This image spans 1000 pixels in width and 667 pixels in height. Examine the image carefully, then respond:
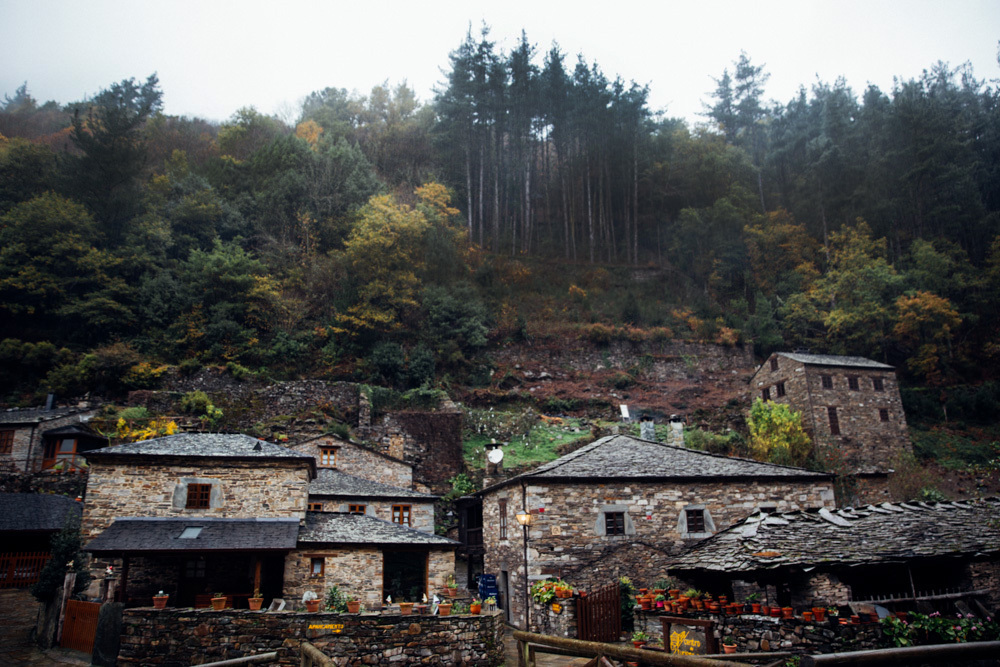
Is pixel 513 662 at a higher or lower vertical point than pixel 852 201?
lower

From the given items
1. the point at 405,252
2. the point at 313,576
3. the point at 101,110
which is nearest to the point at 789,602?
the point at 313,576

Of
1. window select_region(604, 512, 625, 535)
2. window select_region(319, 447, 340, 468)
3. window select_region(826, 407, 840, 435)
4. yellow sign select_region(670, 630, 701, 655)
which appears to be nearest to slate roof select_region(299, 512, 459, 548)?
window select_region(604, 512, 625, 535)

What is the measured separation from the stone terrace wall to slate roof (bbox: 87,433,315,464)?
16.6 feet

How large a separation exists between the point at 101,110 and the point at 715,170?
4151 cm

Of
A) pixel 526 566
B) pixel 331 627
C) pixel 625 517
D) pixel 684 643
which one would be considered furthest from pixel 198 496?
pixel 684 643

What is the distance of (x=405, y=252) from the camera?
32.9 m

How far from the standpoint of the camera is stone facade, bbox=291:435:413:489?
73.5ft

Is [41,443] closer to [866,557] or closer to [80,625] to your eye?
[80,625]

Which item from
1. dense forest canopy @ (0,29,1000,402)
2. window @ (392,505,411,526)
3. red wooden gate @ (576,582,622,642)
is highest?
dense forest canopy @ (0,29,1000,402)

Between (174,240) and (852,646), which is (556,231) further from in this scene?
(852,646)

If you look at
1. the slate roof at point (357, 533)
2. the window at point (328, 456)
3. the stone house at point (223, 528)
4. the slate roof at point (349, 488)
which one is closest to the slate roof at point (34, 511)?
the stone house at point (223, 528)

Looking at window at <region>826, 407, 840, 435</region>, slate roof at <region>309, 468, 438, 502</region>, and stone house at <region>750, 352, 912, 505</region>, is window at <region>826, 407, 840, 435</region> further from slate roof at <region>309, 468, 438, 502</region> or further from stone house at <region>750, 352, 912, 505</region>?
slate roof at <region>309, 468, 438, 502</region>

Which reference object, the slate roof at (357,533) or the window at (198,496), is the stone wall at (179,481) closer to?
the window at (198,496)

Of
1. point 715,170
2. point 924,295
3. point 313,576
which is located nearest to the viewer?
point 313,576
